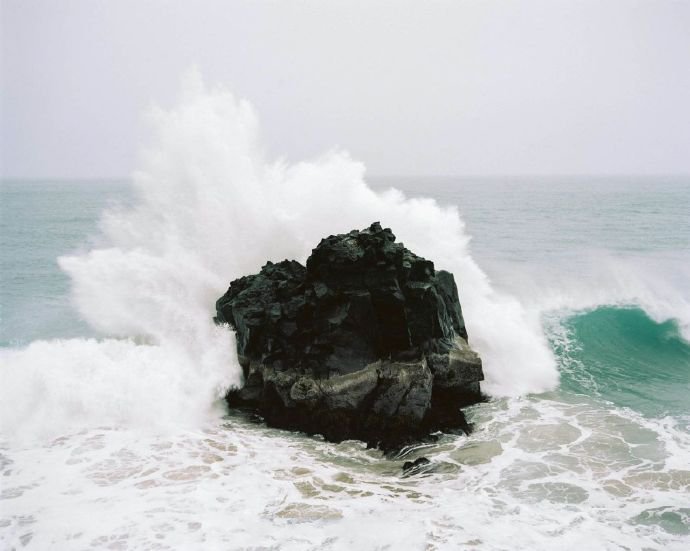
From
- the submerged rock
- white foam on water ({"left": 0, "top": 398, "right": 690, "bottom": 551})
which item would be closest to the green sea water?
white foam on water ({"left": 0, "top": 398, "right": 690, "bottom": 551})

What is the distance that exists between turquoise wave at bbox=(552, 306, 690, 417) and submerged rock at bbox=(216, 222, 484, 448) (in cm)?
397

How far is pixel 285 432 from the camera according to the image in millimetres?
10859

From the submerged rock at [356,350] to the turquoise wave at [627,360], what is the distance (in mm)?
3970

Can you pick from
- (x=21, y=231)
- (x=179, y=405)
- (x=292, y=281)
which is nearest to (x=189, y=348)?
(x=179, y=405)

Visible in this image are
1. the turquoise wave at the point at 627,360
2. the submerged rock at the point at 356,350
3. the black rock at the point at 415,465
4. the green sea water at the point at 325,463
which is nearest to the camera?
the green sea water at the point at 325,463

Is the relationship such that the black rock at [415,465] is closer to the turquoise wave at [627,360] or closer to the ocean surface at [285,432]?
the ocean surface at [285,432]

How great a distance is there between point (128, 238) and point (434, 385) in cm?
1103

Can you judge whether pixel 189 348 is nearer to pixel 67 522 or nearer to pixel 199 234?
pixel 199 234

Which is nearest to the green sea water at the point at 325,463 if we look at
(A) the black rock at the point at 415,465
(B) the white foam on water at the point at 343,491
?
(B) the white foam on water at the point at 343,491

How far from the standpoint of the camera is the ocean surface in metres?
7.66

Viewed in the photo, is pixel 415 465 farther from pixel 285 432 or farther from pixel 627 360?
pixel 627 360

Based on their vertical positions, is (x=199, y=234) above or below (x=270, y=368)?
above

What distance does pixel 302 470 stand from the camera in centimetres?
922

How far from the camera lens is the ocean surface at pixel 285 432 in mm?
7656
